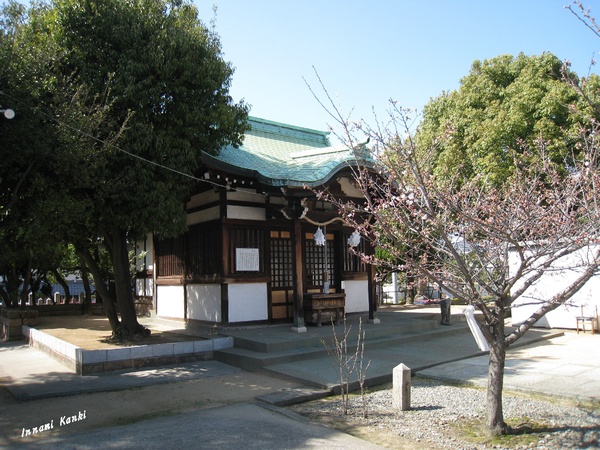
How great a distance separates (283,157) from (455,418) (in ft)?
33.3

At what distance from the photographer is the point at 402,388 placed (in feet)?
20.3

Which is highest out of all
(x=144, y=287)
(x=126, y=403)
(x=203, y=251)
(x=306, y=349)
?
(x=203, y=251)

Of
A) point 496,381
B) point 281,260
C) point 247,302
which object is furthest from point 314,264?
point 496,381

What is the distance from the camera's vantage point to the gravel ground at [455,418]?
197 inches

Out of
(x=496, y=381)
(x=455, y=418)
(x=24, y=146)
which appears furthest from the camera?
(x=24, y=146)

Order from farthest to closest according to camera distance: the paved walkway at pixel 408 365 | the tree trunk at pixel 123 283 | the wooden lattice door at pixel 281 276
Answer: the wooden lattice door at pixel 281 276 < the tree trunk at pixel 123 283 < the paved walkway at pixel 408 365

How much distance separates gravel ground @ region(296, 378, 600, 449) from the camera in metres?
4.99

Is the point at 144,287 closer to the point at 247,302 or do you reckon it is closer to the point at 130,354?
the point at 247,302

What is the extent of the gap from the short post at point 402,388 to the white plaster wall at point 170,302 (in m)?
8.66

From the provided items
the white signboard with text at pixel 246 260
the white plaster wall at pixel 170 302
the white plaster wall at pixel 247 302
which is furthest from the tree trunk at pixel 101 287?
the white signboard with text at pixel 246 260

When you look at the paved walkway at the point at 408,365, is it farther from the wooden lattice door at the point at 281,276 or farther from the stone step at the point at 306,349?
the wooden lattice door at the point at 281,276

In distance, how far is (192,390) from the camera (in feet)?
25.4

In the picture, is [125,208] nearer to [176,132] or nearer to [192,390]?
[176,132]

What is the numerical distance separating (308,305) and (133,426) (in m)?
6.43
